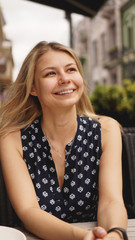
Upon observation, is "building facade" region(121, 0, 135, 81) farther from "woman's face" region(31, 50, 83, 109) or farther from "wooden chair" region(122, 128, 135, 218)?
"woman's face" region(31, 50, 83, 109)

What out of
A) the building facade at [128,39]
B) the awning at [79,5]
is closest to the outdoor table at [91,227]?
the awning at [79,5]

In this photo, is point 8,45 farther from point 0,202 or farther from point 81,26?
point 81,26

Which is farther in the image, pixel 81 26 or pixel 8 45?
pixel 81 26

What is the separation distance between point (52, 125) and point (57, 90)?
259 mm

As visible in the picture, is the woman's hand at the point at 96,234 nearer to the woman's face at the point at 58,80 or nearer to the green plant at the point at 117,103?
the woman's face at the point at 58,80

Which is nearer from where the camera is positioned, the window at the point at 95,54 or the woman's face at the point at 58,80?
the woman's face at the point at 58,80

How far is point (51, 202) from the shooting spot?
1578 mm

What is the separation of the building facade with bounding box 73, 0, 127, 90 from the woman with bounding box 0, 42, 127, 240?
1844 centimetres

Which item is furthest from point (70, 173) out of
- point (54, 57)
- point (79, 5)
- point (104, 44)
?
point (104, 44)

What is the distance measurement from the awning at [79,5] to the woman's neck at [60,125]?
3693 mm

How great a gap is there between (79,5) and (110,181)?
13.8 feet

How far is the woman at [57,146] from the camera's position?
4.91 ft

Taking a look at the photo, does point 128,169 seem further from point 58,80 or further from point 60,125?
point 58,80

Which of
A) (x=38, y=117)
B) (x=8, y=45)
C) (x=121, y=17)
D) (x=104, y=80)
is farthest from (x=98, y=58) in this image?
(x=38, y=117)
